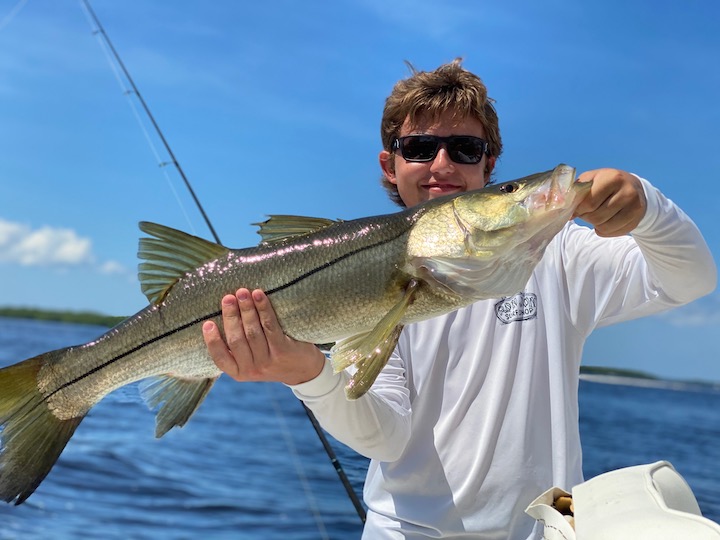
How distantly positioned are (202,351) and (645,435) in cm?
2554

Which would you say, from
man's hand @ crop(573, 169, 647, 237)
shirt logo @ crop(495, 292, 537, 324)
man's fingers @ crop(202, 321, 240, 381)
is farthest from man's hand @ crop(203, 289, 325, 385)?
man's hand @ crop(573, 169, 647, 237)

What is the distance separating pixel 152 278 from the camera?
2.65m

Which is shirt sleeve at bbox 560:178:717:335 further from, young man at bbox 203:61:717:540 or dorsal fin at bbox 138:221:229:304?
dorsal fin at bbox 138:221:229:304

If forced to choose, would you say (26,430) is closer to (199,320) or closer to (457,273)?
(199,320)

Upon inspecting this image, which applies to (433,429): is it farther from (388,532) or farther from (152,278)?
(152,278)

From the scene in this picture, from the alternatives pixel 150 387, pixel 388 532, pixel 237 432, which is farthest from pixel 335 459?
pixel 237 432

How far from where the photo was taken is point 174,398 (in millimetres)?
2723

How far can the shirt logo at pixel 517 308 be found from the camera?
315 cm

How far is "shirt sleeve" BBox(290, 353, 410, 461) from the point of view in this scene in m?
2.78

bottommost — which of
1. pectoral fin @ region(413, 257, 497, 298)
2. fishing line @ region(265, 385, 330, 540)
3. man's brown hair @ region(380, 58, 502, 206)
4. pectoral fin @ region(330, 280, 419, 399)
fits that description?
fishing line @ region(265, 385, 330, 540)

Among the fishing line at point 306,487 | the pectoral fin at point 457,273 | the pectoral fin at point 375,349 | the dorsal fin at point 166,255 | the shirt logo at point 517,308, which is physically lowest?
the fishing line at point 306,487

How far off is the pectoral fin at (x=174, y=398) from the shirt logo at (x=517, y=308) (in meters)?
1.31

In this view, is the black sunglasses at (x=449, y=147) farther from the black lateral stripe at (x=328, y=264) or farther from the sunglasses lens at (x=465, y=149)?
the black lateral stripe at (x=328, y=264)

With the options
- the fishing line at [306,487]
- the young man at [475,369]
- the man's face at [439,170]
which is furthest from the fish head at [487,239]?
the fishing line at [306,487]
